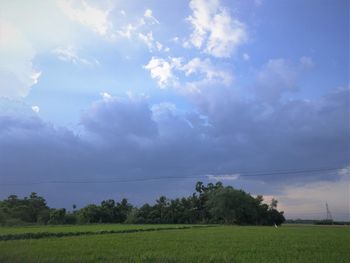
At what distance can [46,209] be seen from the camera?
10344 cm

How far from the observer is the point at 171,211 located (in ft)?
356

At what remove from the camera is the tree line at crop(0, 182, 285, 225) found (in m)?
98.1

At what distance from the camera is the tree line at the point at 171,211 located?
98.1 meters

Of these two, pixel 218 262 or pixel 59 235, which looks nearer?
pixel 218 262

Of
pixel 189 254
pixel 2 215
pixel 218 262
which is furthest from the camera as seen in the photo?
pixel 2 215

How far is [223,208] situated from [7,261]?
280 ft

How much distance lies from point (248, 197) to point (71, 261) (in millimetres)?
90601

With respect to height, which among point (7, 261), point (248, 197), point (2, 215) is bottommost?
point (7, 261)

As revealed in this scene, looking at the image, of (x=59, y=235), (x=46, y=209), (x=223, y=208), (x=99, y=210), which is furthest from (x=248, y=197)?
(x=59, y=235)

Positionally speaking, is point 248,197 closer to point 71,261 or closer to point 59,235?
point 59,235

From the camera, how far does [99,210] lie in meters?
105

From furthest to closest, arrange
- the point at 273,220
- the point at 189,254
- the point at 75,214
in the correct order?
1. the point at 273,220
2. the point at 75,214
3. the point at 189,254

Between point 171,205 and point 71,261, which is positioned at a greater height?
point 171,205

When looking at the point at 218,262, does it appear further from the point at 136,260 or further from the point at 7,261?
the point at 7,261
